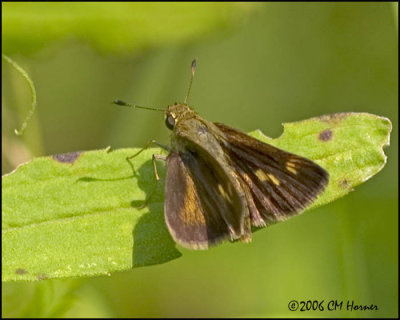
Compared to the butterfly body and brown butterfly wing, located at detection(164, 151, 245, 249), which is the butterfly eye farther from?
brown butterfly wing, located at detection(164, 151, 245, 249)

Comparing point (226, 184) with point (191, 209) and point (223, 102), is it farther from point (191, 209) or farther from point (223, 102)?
point (223, 102)

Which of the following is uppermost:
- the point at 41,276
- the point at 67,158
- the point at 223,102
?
the point at 223,102

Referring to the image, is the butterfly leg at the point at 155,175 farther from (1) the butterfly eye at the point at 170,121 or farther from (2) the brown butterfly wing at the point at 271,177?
(2) the brown butterfly wing at the point at 271,177

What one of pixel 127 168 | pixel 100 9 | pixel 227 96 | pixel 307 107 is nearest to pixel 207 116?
pixel 227 96

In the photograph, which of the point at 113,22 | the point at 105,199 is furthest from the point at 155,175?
the point at 113,22

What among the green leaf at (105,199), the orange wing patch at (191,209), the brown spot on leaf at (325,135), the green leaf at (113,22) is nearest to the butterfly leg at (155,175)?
the green leaf at (105,199)

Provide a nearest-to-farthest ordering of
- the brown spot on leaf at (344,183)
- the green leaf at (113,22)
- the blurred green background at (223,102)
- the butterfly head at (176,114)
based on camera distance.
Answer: the brown spot on leaf at (344,183)
the butterfly head at (176,114)
the blurred green background at (223,102)
the green leaf at (113,22)
